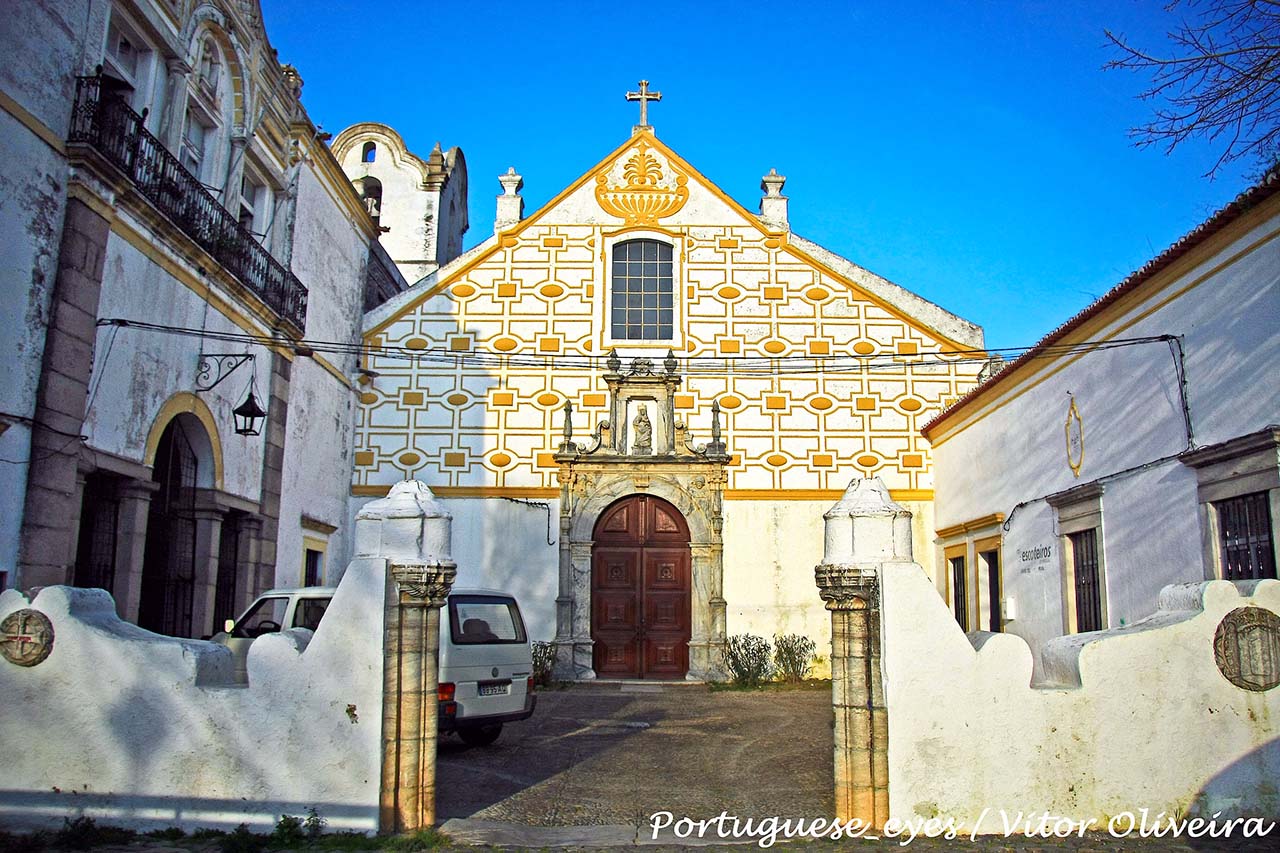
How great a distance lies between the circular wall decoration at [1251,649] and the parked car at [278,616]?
723 cm

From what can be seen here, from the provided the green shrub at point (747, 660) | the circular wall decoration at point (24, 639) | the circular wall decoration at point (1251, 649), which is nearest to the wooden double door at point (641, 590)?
the green shrub at point (747, 660)

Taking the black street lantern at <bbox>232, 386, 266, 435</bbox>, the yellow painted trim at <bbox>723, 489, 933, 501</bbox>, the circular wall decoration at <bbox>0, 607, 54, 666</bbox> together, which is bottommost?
the circular wall decoration at <bbox>0, 607, 54, 666</bbox>

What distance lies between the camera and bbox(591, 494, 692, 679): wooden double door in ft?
53.1

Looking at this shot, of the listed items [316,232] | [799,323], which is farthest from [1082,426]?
[316,232]

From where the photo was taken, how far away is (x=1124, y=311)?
10.8 meters

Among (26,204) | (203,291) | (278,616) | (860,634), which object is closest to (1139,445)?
Result: (860,634)

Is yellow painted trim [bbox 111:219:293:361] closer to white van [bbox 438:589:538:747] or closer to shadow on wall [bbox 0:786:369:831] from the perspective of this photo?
white van [bbox 438:589:538:747]

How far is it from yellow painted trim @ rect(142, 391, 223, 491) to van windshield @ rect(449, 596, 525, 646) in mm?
4022

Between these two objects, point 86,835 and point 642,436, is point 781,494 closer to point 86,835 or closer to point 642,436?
point 642,436

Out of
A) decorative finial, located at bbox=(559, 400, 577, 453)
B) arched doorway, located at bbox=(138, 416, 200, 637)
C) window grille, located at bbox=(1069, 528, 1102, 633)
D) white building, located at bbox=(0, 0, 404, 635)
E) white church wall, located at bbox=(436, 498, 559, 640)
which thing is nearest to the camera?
white building, located at bbox=(0, 0, 404, 635)

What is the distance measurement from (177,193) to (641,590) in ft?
29.5

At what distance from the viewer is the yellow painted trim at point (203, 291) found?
410 inches

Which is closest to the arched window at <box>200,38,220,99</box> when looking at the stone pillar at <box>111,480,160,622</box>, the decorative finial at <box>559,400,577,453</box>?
the stone pillar at <box>111,480,160,622</box>

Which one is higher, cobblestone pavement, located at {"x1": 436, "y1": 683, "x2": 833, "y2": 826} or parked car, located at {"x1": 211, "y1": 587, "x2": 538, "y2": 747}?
parked car, located at {"x1": 211, "y1": 587, "x2": 538, "y2": 747}
